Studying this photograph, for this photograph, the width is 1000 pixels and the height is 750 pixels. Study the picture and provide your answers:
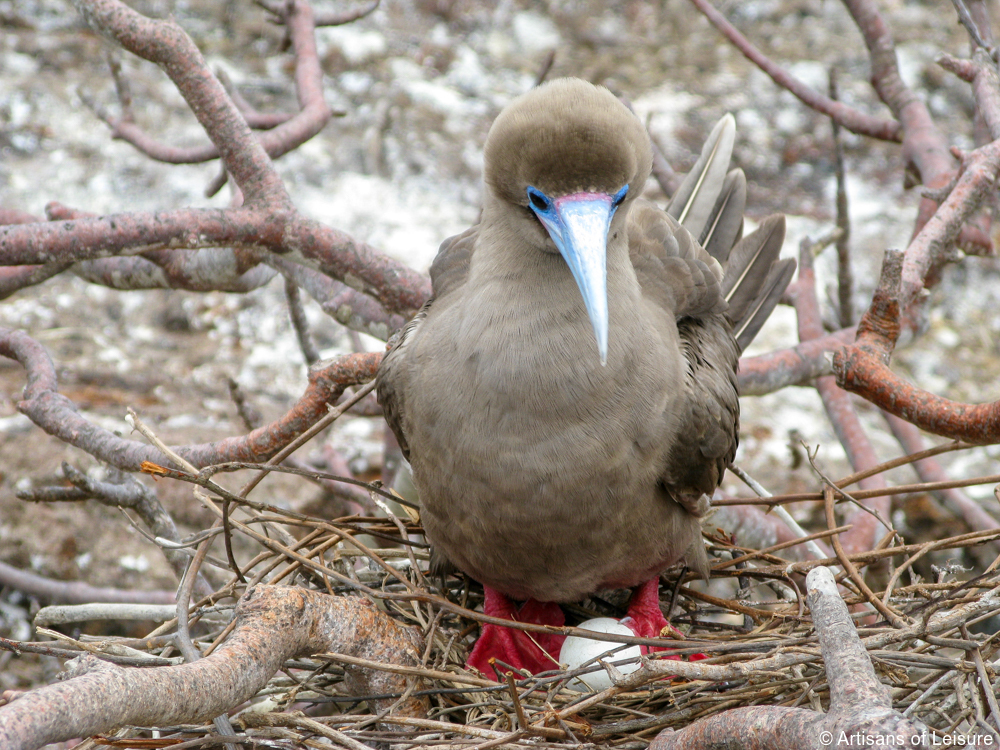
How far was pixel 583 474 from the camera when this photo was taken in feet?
9.16

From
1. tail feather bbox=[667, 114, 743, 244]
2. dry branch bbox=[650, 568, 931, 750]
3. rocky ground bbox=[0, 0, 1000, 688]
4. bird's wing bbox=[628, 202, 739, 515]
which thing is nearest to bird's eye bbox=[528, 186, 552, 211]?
bird's wing bbox=[628, 202, 739, 515]

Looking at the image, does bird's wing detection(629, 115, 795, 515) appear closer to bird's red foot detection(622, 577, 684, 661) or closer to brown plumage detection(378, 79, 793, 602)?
brown plumage detection(378, 79, 793, 602)

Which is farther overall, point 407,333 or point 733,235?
point 733,235

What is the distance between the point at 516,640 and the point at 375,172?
158 inches

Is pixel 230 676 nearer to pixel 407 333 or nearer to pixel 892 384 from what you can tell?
pixel 407 333

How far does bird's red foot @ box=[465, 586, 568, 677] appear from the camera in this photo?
10.7ft

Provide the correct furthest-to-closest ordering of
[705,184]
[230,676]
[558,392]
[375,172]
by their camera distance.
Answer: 1. [375,172]
2. [705,184]
3. [558,392]
4. [230,676]

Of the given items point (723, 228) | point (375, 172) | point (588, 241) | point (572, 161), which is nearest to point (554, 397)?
point (588, 241)

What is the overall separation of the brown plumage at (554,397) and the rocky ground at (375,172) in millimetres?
2189

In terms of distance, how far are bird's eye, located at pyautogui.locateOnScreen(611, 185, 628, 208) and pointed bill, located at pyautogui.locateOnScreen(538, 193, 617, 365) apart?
0.04ft

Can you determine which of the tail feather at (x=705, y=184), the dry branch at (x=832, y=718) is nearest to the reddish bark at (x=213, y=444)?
the tail feather at (x=705, y=184)

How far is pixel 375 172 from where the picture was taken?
648cm

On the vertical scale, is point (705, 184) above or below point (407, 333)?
above

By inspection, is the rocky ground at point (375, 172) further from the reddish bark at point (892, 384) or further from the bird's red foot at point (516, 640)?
the reddish bark at point (892, 384)
